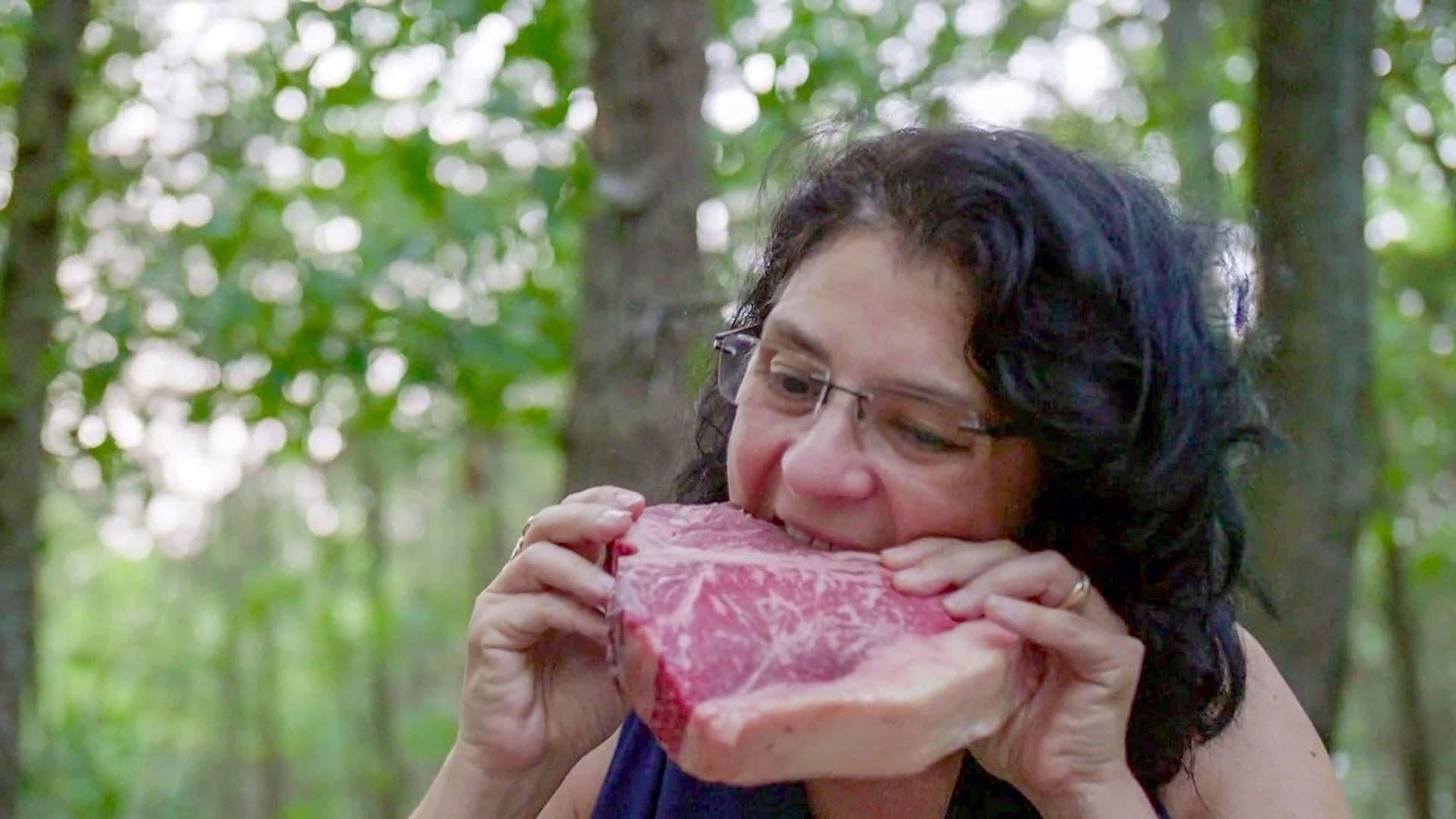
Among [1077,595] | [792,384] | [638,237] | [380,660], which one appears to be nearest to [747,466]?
[792,384]

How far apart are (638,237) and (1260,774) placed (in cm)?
237

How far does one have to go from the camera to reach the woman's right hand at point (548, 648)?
200 centimetres

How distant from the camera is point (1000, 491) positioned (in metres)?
2.07

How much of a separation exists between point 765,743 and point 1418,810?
10590 millimetres

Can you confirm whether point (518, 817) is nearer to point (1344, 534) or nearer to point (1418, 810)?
point (1344, 534)

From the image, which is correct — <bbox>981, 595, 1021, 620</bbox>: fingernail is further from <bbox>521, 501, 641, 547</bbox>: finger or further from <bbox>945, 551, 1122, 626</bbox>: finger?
<bbox>521, 501, 641, 547</bbox>: finger

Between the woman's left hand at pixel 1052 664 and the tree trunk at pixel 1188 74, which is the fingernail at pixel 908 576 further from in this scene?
the tree trunk at pixel 1188 74

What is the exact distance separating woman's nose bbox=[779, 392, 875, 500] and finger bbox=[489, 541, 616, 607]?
30cm

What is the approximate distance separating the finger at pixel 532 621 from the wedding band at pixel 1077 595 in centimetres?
62

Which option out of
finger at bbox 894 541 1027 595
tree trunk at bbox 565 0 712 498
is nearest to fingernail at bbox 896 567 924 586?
finger at bbox 894 541 1027 595

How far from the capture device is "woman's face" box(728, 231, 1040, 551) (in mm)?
1967

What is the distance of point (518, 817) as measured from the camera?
219 centimetres

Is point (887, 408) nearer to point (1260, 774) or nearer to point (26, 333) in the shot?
point (1260, 774)

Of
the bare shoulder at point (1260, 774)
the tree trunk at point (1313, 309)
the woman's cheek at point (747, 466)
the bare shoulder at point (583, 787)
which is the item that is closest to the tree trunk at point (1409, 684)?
the tree trunk at point (1313, 309)
